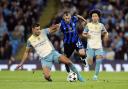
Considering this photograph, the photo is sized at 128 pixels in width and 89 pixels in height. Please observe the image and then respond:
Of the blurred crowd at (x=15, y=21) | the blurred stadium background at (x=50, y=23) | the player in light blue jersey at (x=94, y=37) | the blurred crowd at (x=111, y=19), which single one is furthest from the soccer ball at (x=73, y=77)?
the blurred crowd at (x=15, y=21)

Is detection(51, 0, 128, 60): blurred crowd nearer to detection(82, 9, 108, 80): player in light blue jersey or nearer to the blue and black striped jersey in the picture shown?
detection(82, 9, 108, 80): player in light blue jersey

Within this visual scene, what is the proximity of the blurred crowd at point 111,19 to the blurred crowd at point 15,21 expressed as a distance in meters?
1.66

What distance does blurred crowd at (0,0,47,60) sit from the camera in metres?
32.2

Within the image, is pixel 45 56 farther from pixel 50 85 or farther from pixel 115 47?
pixel 115 47

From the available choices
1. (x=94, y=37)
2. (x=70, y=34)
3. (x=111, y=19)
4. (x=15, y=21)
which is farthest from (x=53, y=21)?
(x=70, y=34)

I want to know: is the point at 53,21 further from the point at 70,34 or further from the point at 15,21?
the point at 70,34

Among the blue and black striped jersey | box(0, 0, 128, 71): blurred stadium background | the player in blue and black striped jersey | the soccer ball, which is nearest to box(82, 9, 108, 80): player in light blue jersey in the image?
the player in blue and black striped jersey

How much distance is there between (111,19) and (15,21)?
19.5 feet

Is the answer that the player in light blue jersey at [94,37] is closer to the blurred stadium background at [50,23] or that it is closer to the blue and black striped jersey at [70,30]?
the blue and black striped jersey at [70,30]

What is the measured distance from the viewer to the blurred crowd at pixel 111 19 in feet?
99.2

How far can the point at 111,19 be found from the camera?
1262 inches

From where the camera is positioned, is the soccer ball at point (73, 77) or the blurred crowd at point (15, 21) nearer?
the soccer ball at point (73, 77)

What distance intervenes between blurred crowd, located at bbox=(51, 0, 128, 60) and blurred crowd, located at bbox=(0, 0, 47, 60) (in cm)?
166

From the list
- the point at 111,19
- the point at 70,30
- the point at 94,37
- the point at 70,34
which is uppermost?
the point at 111,19
